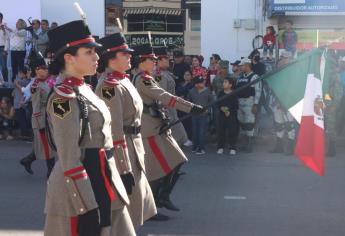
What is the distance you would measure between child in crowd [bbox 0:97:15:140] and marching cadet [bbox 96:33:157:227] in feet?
31.1

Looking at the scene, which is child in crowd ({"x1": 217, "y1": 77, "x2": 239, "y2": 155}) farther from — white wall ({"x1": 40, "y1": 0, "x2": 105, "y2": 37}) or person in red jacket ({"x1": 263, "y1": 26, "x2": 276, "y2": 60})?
white wall ({"x1": 40, "y1": 0, "x2": 105, "y2": 37})

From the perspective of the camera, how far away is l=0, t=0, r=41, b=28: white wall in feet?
62.8

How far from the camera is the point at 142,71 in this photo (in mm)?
7137

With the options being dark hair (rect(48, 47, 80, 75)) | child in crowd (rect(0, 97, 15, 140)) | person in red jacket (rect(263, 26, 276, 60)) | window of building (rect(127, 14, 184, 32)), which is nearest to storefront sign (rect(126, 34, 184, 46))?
window of building (rect(127, 14, 184, 32))

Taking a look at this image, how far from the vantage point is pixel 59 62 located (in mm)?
4418

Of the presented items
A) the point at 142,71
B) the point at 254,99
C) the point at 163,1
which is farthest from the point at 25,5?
the point at 142,71

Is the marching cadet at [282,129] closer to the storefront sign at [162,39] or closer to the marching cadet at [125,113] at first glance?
the marching cadet at [125,113]

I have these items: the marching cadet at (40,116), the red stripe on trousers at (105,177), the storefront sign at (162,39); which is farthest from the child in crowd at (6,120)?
the red stripe on trousers at (105,177)

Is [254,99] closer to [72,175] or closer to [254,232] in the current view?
[254,232]

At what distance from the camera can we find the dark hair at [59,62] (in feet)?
14.3

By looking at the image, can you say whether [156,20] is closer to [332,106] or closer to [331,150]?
[332,106]

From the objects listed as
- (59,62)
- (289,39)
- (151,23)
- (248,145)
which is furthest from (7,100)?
(59,62)

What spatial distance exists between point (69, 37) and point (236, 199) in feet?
15.5

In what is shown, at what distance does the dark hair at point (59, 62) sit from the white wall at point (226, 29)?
50.0 ft
